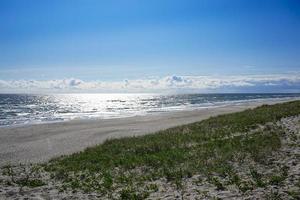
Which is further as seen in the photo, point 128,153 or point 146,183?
point 128,153

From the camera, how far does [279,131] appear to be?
20.7 meters

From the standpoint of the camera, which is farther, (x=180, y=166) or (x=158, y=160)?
(x=158, y=160)

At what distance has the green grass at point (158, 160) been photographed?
13539mm

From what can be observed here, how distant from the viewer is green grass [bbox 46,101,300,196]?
1354 cm

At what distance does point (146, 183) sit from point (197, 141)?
8.63 meters

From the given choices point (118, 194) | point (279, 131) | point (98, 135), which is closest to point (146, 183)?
point (118, 194)

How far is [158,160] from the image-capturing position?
1655 cm

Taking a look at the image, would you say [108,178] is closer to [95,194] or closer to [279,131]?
[95,194]

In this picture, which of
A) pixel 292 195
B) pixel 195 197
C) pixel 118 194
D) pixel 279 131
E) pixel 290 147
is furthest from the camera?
pixel 279 131

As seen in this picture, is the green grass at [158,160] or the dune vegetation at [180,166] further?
the green grass at [158,160]

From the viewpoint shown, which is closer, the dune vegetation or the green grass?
the dune vegetation

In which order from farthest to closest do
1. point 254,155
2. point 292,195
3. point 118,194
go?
point 254,155 → point 118,194 → point 292,195

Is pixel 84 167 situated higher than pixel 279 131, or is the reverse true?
pixel 279 131

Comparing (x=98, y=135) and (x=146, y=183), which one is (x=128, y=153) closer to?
(x=146, y=183)
